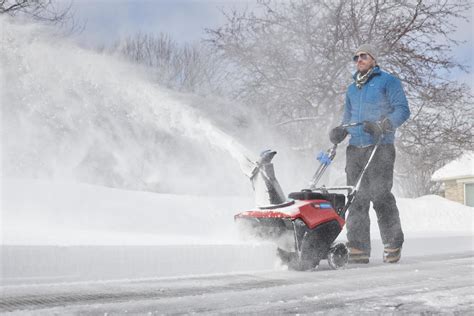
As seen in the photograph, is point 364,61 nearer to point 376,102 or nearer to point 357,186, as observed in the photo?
point 376,102

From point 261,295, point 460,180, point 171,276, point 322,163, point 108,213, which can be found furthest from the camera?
point 460,180

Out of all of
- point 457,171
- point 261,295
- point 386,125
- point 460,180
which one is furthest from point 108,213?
point 457,171

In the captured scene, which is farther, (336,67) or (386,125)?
(336,67)

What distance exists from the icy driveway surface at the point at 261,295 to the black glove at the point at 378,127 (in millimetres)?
1286

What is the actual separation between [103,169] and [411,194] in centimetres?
3479

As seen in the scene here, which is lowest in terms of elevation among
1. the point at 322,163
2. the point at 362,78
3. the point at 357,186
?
the point at 357,186

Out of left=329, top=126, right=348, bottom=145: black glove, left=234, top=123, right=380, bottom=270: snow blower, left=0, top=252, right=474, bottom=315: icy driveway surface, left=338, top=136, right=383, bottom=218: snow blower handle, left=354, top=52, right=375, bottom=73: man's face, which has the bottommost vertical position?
left=0, top=252, right=474, bottom=315: icy driveway surface

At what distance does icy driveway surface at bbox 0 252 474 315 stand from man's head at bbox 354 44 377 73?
206 cm

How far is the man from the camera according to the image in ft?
18.0

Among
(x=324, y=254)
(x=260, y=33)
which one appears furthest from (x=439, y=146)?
Answer: (x=324, y=254)

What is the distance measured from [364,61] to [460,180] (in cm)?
2617

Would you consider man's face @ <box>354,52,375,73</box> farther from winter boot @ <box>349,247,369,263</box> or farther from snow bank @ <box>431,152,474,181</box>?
snow bank @ <box>431,152,474,181</box>

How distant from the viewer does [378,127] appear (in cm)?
520

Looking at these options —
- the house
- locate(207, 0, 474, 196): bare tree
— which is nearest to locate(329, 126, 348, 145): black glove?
locate(207, 0, 474, 196): bare tree
